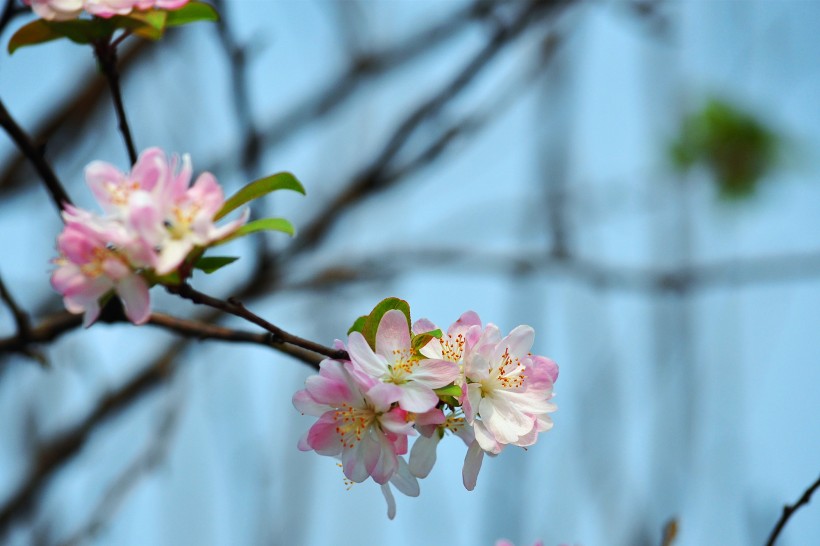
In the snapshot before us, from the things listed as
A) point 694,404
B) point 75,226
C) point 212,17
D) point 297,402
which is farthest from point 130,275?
point 694,404

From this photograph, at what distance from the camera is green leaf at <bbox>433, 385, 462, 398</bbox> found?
807 mm

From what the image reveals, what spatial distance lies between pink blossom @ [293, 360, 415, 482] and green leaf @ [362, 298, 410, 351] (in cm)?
5

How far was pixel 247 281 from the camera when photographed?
200 cm

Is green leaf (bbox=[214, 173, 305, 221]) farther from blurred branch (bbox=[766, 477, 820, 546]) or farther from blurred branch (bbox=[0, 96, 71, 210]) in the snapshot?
blurred branch (bbox=[766, 477, 820, 546])

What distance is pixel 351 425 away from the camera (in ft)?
2.76

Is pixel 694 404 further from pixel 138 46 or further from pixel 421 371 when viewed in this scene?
pixel 138 46

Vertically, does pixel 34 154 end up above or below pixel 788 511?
above

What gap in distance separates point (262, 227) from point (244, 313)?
3.6 inches

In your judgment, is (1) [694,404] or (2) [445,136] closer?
(2) [445,136]

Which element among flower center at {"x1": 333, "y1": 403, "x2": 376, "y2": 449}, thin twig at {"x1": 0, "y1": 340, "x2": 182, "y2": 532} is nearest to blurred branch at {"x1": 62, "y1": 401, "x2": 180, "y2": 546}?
thin twig at {"x1": 0, "y1": 340, "x2": 182, "y2": 532}

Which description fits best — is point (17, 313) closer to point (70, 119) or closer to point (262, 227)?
point (262, 227)

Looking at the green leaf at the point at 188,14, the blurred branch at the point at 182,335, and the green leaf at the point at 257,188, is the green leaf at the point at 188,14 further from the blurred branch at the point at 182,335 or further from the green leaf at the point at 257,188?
the blurred branch at the point at 182,335

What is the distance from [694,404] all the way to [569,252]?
57cm

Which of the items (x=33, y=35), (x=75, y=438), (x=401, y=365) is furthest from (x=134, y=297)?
(x=75, y=438)
